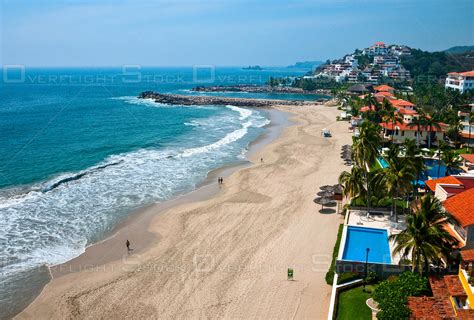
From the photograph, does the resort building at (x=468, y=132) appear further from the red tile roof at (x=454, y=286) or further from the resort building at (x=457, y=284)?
the red tile roof at (x=454, y=286)

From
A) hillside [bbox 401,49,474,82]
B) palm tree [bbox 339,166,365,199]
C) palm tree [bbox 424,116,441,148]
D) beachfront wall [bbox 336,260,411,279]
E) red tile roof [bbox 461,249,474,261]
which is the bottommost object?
beachfront wall [bbox 336,260,411,279]

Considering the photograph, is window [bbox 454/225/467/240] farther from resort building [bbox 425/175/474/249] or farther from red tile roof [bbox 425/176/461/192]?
red tile roof [bbox 425/176/461/192]

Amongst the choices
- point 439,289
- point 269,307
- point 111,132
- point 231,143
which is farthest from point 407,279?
point 111,132

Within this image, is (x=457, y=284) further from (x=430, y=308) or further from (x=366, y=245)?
(x=366, y=245)

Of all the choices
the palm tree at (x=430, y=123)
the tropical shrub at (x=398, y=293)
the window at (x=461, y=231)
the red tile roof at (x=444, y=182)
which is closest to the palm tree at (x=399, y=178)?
the red tile roof at (x=444, y=182)

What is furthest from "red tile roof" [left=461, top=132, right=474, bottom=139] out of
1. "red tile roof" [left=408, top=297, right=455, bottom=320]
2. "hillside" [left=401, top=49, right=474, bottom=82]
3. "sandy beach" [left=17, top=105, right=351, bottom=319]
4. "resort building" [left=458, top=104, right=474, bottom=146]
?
"hillside" [left=401, top=49, right=474, bottom=82]

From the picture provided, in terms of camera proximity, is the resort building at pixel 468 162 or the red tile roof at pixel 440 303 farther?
the resort building at pixel 468 162
